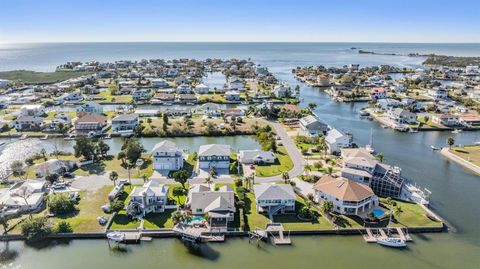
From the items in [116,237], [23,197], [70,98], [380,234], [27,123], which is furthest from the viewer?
[70,98]

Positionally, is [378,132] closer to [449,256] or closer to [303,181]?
[303,181]

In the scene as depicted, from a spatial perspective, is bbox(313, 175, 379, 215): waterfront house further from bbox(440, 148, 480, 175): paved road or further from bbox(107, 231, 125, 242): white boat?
bbox(440, 148, 480, 175): paved road

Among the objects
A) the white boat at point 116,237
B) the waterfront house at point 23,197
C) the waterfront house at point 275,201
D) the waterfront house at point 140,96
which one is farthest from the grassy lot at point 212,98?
the white boat at point 116,237

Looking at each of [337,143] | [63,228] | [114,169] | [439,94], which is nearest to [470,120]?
[439,94]

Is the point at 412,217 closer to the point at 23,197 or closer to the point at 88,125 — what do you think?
the point at 23,197

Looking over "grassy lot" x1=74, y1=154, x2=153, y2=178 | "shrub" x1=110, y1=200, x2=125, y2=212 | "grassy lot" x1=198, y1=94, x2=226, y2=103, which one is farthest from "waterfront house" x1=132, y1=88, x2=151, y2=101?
"shrub" x1=110, y1=200, x2=125, y2=212

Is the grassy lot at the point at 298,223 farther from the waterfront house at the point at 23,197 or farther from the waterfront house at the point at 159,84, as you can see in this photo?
the waterfront house at the point at 159,84

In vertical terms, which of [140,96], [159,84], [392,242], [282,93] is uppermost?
[159,84]
